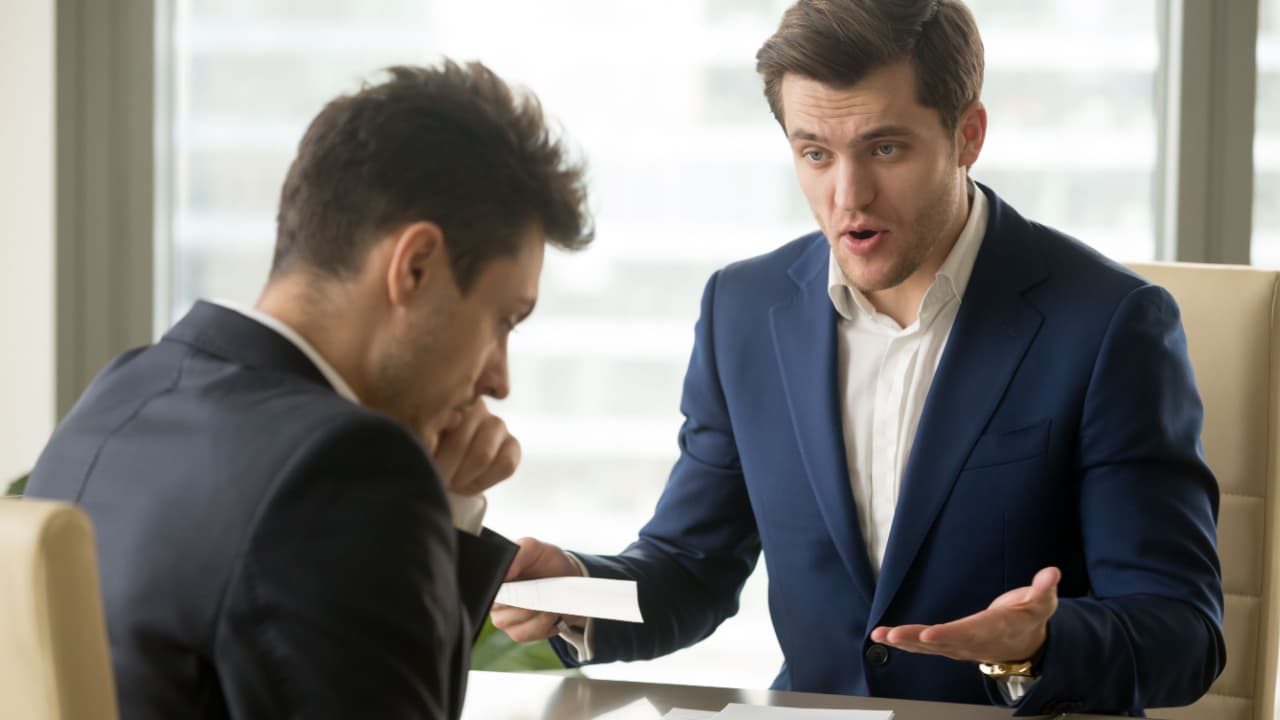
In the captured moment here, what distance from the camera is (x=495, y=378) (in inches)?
46.4

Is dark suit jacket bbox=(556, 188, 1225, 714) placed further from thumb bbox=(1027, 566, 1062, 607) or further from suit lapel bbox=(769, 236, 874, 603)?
thumb bbox=(1027, 566, 1062, 607)

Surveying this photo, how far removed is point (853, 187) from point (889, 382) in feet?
0.96

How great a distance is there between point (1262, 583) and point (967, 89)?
0.85 metres

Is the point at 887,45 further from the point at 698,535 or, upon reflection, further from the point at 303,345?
the point at 303,345

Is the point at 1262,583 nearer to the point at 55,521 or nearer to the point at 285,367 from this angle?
the point at 285,367

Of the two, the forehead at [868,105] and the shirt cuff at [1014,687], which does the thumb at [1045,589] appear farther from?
the forehead at [868,105]

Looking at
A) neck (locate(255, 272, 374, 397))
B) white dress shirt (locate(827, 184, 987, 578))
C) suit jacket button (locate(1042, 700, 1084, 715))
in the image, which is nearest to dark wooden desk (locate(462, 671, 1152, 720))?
suit jacket button (locate(1042, 700, 1084, 715))

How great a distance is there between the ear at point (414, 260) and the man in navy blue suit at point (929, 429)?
723 mm

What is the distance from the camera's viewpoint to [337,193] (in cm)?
103

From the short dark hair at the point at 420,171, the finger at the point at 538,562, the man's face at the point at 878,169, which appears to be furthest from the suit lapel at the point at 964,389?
the short dark hair at the point at 420,171

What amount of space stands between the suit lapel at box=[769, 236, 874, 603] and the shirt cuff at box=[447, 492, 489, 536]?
2.07ft

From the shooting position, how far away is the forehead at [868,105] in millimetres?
1754


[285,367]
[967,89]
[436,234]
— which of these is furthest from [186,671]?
[967,89]

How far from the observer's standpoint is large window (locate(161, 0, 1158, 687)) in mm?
2949
